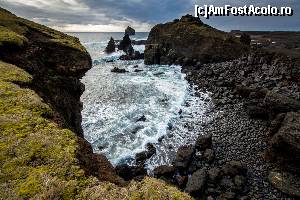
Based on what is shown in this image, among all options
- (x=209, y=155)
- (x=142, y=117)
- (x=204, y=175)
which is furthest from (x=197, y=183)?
(x=142, y=117)

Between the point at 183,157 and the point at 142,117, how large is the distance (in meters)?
8.66

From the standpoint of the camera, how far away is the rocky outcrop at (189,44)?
55.7m

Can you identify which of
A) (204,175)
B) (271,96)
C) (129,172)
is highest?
(271,96)

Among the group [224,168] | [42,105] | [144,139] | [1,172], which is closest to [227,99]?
[144,139]

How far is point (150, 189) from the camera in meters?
4.99

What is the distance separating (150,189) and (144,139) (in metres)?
18.1

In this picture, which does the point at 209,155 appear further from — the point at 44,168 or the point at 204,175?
the point at 44,168

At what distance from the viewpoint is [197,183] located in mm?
16531

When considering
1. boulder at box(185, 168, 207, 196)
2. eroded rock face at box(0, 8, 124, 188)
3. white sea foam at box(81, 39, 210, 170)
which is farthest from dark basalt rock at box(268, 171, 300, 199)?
eroded rock face at box(0, 8, 124, 188)

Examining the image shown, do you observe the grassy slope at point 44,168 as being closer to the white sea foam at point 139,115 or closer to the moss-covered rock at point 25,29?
the moss-covered rock at point 25,29

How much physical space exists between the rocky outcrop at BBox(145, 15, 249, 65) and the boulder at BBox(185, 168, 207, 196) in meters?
40.6

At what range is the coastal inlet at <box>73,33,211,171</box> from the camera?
21688 mm

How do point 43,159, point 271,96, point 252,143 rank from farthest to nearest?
point 271,96
point 252,143
point 43,159

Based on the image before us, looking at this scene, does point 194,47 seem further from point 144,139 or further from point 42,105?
point 42,105
